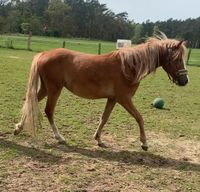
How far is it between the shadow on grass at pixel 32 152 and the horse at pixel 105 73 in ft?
1.09

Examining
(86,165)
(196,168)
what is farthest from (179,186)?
(86,165)

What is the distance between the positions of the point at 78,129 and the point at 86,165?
6.29 ft

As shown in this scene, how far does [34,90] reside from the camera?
5.88m

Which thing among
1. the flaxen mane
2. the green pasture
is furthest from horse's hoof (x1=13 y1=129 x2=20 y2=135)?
the green pasture

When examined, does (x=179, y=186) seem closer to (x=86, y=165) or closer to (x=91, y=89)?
(x=86, y=165)

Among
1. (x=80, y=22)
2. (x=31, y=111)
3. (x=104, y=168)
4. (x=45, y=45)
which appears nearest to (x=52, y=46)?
(x=45, y=45)

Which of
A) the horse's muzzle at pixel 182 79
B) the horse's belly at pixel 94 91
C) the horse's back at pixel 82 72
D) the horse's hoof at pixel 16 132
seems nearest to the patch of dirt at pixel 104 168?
the horse's hoof at pixel 16 132

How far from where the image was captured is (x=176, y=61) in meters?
5.63

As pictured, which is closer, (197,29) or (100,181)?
(100,181)

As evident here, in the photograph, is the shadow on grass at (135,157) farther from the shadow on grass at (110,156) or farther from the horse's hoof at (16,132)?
the horse's hoof at (16,132)

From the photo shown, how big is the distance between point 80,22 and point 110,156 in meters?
100

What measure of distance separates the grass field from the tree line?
70.3 m

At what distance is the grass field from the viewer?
4363mm

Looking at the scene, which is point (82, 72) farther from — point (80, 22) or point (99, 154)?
point (80, 22)
